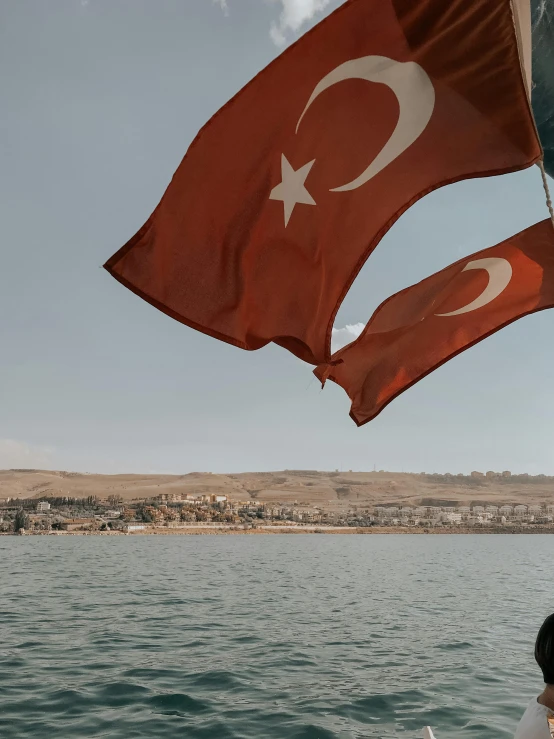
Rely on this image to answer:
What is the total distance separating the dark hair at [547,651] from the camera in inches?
108

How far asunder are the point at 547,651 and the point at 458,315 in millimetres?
3170

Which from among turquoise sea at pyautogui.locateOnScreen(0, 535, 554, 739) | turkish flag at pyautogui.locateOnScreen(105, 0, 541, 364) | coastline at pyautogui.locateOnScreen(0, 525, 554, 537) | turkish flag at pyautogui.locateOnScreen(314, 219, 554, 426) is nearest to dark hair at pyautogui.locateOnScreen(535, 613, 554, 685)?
turkish flag at pyautogui.locateOnScreen(105, 0, 541, 364)

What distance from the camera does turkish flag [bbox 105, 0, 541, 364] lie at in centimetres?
322

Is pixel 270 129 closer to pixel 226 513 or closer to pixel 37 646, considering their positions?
pixel 37 646

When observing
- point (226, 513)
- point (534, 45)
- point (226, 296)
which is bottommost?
point (226, 513)

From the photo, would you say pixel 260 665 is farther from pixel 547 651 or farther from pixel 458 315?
pixel 547 651

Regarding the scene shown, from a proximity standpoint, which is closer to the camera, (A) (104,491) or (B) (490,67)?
(B) (490,67)

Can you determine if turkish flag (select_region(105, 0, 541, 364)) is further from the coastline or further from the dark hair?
the coastline

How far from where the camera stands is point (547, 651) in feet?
9.02

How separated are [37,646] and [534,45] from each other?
51.2 feet

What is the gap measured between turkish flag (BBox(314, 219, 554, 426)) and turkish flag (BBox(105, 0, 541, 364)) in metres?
1.88

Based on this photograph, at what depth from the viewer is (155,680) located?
38.0 feet

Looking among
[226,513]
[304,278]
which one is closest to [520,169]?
[304,278]

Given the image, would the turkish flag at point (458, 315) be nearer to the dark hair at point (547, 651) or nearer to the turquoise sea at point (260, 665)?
the dark hair at point (547, 651)
